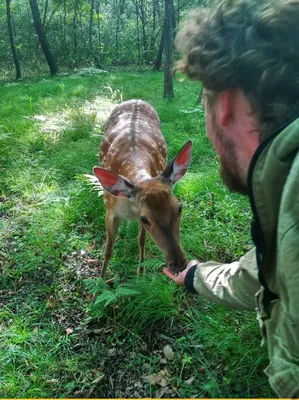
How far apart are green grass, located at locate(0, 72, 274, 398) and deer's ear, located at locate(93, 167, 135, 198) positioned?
2.31ft

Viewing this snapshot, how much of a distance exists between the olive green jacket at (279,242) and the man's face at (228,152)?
15.2 inches

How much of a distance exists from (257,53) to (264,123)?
298 millimetres

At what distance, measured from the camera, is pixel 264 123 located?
149 cm

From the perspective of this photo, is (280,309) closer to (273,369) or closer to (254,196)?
(273,369)

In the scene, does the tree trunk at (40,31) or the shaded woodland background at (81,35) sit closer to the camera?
the tree trunk at (40,31)

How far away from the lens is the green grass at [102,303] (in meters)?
2.77

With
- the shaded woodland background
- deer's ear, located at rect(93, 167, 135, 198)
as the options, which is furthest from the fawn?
the shaded woodland background

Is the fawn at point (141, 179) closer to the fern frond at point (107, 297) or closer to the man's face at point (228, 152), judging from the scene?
the fern frond at point (107, 297)

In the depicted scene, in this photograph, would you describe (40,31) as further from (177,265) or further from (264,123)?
(264,123)

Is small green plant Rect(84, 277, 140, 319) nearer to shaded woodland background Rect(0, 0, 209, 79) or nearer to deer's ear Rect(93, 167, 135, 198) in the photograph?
deer's ear Rect(93, 167, 135, 198)

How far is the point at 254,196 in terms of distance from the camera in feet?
4.42

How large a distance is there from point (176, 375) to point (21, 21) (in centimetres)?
2682

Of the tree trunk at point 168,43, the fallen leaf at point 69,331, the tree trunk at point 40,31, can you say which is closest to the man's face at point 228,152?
the fallen leaf at point 69,331

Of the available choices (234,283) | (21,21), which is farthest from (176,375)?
(21,21)
